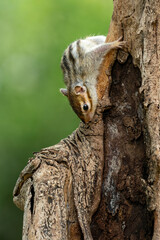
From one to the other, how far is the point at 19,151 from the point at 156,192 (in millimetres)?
3434

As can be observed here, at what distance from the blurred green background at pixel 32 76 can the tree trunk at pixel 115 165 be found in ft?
8.17

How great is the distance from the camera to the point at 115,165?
3742 mm

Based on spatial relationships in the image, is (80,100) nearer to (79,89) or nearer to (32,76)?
(79,89)

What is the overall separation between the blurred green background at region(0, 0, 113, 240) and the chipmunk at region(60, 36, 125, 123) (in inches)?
50.0

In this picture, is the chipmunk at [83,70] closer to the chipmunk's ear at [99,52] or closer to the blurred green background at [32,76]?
the chipmunk's ear at [99,52]

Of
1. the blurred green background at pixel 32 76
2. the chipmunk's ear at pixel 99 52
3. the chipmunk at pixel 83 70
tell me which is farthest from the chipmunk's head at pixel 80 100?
the blurred green background at pixel 32 76

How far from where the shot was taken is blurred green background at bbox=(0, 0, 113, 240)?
6.42 meters

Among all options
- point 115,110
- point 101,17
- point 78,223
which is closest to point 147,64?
point 115,110

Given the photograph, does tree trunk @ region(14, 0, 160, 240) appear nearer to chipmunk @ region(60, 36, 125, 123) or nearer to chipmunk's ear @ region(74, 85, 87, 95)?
chipmunk @ region(60, 36, 125, 123)

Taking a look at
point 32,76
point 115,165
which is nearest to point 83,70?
point 115,165

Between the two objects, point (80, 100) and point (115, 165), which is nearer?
point (115, 165)

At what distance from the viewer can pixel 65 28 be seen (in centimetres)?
687

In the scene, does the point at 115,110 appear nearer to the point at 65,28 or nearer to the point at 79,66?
the point at 79,66

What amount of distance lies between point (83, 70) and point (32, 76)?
2.07 meters
